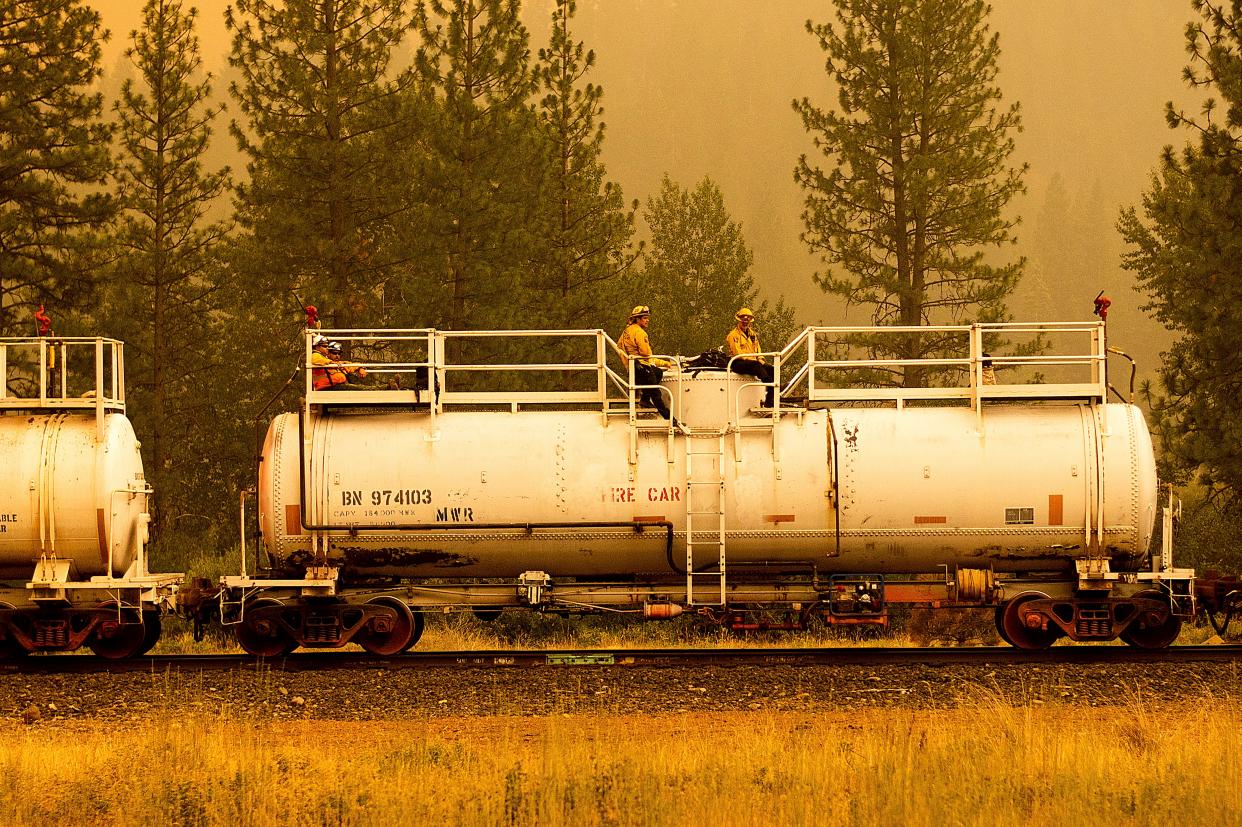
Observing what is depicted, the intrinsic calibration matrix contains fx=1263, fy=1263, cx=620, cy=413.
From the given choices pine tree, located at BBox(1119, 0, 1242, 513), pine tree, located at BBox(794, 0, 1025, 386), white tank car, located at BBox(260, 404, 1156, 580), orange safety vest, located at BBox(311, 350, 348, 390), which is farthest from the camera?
pine tree, located at BBox(794, 0, 1025, 386)

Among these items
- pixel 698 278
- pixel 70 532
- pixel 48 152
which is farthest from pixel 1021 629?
pixel 698 278

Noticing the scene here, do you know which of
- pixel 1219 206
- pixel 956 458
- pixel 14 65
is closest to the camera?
pixel 956 458

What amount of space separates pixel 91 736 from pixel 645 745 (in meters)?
5.44

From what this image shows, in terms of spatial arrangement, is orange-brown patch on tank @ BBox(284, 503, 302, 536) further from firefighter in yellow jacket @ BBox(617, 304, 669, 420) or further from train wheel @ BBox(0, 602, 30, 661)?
firefighter in yellow jacket @ BBox(617, 304, 669, 420)

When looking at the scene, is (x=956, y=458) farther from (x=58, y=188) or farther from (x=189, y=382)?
(x=189, y=382)

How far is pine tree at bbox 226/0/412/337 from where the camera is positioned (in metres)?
31.2

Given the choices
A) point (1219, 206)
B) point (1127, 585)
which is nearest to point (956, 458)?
point (1127, 585)

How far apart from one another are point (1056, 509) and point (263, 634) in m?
10.3

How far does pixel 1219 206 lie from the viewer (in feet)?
86.5

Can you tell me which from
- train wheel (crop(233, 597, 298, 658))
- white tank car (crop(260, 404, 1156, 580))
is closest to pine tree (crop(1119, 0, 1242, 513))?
white tank car (crop(260, 404, 1156, 580))

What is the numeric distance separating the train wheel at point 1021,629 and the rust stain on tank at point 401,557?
691cm

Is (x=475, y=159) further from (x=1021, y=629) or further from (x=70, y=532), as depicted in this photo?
(x=1021, y=629)

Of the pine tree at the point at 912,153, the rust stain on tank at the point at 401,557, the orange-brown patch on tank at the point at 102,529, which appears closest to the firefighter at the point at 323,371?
the rust stain on tank at the point at 401,557

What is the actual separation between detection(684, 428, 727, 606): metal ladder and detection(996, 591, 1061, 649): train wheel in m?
3.77
